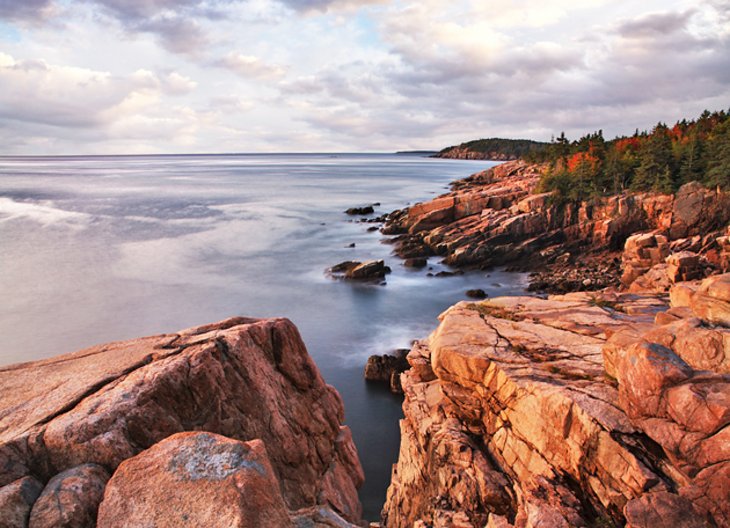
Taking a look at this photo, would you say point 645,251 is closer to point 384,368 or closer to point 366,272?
point 366,272

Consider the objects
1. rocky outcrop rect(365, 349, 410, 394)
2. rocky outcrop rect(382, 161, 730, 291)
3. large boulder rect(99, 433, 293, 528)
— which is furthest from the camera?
rocky outcrop rect(382, 161, 730, 291)

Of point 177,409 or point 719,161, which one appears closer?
point 177,409

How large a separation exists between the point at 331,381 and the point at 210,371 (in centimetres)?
1895

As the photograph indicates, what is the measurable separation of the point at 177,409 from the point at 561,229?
53.1 meters

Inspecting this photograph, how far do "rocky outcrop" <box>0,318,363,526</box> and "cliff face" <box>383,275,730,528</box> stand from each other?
3.44 meters

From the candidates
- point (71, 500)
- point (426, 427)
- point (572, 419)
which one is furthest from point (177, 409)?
point (426, 427)

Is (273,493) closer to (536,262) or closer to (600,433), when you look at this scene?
(600,433)

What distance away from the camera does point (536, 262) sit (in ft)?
163

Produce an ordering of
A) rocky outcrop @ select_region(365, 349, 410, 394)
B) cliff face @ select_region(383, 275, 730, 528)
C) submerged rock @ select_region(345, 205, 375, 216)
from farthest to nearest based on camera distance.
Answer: submerged rock @ select_region(345, 205, 375, 216) < rocky outcrop @ select_region(365, 349, 410, 394) < cliff face @ select_region(383, 275, 730, 528)

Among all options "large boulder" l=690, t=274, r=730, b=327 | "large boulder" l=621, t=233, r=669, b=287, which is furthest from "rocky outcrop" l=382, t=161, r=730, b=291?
"large boulder" l=690, t=274, r=730, b=327

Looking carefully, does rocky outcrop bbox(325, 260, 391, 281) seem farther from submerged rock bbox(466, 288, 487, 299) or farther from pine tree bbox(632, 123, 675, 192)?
pine tree bbox(632, 123, 675, 192)

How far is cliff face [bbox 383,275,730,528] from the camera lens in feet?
30.4

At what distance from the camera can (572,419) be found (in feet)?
36.5

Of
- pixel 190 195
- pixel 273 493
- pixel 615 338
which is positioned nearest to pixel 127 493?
pixel 273 493
